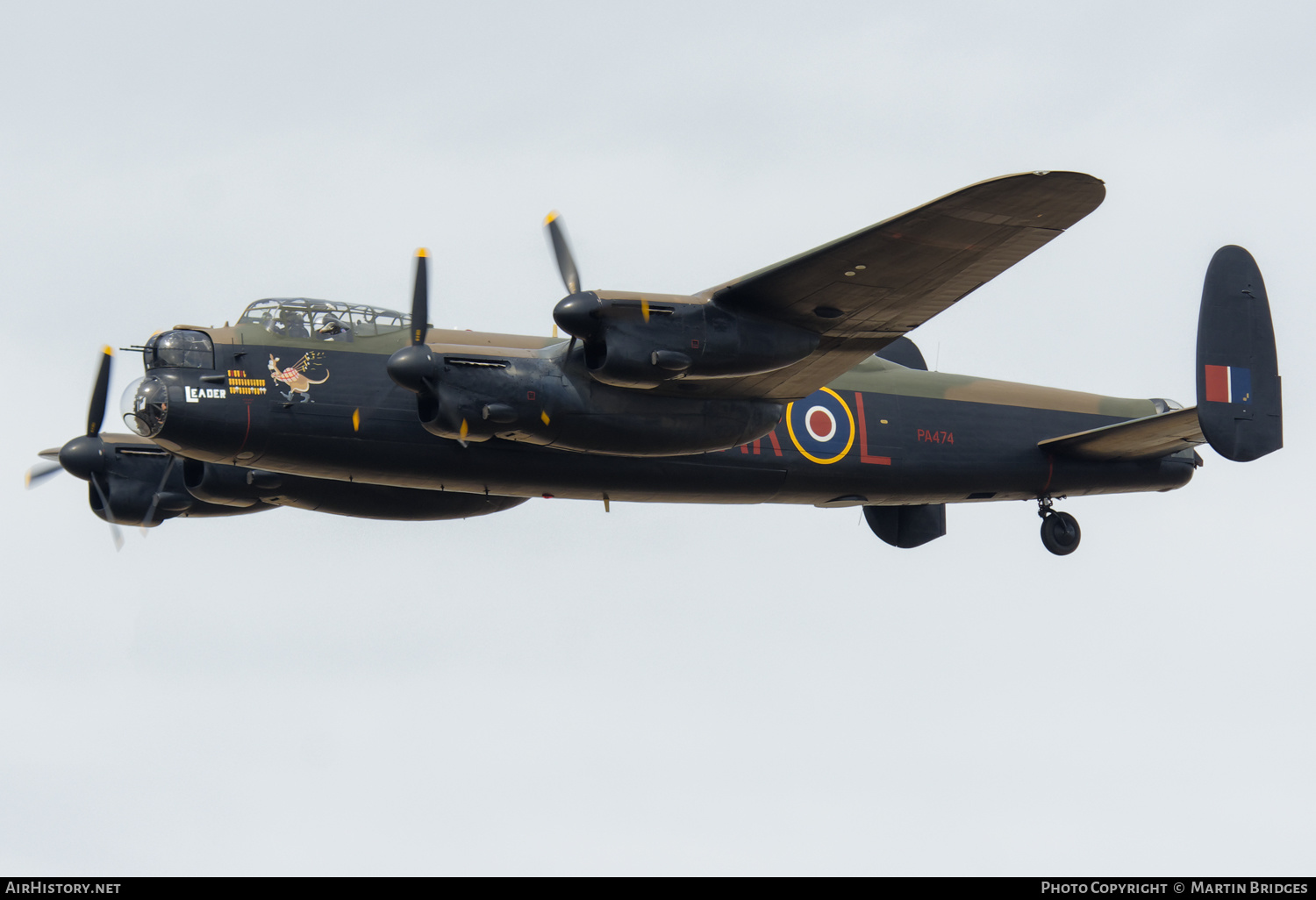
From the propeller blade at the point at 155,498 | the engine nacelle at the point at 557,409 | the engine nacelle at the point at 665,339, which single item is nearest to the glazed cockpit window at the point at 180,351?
the engine nacelle at the point at 557,409

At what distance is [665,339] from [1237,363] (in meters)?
8.92

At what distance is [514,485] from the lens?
20844mm

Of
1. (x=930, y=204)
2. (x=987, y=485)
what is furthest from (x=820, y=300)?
(x=987, y=485)

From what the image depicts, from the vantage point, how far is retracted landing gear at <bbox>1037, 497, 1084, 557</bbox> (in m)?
24.7

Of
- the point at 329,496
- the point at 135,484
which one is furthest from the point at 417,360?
the point at 135,484

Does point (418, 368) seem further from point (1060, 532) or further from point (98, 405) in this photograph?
point (1060, 532)

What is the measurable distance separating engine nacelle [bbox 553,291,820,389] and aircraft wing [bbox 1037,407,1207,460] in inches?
252

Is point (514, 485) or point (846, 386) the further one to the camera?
point (846, 386)

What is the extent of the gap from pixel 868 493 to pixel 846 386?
5.05ft

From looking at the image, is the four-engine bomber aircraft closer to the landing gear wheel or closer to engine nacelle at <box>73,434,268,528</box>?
engine nacelle at <box>73,434,268,528</box>

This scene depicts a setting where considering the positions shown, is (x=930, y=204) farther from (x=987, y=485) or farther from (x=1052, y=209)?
(x=987, y=485)

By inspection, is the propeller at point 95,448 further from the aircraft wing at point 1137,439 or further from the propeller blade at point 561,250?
the aircraft wing at point 1137,439
